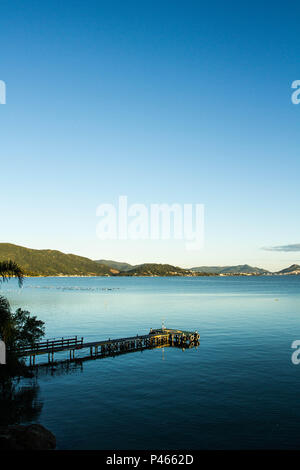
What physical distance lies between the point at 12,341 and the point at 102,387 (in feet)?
36.5

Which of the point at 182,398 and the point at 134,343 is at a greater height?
the point at 182,398

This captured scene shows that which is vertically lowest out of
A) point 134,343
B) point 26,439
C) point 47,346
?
point 134,343

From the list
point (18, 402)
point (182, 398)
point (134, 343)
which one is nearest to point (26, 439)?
point (18, 402)

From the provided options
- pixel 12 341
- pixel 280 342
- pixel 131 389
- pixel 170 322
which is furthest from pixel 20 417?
pixel 170 322

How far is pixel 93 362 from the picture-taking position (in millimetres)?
52719

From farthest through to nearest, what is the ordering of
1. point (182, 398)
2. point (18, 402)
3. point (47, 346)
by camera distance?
point (47, 346), point (182, 398), point (18, 402)

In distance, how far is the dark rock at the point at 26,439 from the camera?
75.8 ft

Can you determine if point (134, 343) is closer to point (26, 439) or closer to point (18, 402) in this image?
point (18, 402)

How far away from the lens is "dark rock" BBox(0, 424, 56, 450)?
23.1m

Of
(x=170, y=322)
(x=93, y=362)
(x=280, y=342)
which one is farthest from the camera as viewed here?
(x=170, y=322)

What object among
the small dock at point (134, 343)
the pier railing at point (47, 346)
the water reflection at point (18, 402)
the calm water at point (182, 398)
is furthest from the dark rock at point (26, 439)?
the small dock at point (134, 343)

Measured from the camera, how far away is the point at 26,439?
24.2m

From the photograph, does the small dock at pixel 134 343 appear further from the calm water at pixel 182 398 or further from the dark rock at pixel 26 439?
the dark rock at pixel 26 439
